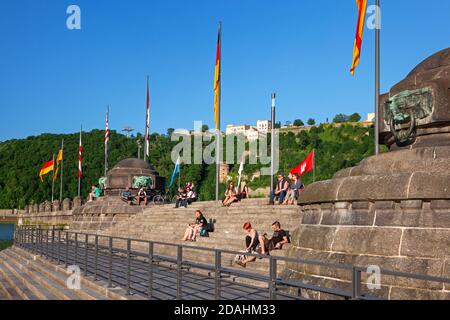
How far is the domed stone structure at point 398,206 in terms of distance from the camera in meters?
8.47

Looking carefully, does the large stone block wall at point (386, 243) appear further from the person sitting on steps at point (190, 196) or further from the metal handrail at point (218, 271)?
the person sitting on steps at point (190, 196)

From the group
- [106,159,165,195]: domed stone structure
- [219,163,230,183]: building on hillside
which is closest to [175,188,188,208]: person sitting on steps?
[106,159,165,195]: domed stone structure

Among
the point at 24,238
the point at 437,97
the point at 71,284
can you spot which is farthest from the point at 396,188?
the point at 24,238

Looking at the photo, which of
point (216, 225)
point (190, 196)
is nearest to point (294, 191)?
point (216, 225)

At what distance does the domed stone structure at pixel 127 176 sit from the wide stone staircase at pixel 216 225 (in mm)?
5602

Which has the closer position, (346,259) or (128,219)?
(346,259)

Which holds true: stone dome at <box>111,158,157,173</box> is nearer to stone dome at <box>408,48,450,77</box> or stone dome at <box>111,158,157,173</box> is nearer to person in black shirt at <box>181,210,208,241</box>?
person in black shirt at <box>181,210,208,241</box>

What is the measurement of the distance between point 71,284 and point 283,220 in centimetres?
627

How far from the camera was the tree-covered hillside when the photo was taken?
10662 centimetres

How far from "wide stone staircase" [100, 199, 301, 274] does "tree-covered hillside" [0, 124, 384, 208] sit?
66.6m

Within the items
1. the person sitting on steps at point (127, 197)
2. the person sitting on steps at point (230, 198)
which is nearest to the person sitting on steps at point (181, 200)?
the person sitting on steps at point (230, 198)
